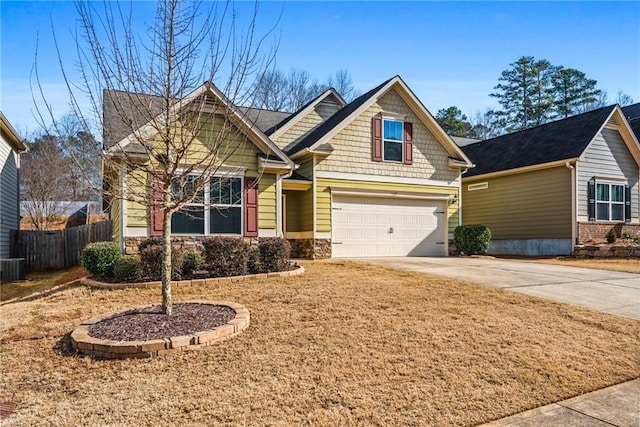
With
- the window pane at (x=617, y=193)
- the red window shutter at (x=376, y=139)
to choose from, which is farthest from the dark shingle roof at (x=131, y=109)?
the window pane at (x=617, y=193)

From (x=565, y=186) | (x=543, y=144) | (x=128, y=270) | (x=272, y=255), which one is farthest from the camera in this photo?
(x=543, y=144)

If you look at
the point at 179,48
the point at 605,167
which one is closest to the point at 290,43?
the point at 179,48

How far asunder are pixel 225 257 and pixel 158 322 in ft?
11.7

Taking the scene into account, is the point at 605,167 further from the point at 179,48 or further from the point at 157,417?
the point at 157,417

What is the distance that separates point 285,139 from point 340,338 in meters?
12.4

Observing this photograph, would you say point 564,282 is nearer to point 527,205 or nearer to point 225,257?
point 225,257

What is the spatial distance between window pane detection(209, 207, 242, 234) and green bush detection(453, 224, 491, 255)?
850 cm

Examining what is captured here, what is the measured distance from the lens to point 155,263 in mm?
8367

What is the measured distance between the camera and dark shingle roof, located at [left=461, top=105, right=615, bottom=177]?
16.4 metres

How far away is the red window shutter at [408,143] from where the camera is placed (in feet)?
49.3

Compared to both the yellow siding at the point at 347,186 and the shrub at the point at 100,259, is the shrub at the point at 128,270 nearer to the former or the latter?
the shrub at the point at 100,259

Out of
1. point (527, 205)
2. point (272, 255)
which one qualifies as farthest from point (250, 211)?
point (527, 205)

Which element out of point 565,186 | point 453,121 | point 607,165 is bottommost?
point 565,186

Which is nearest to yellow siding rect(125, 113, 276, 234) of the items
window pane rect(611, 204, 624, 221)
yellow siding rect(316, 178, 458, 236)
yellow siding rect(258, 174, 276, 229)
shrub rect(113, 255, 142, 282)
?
yellow siding rect(258, 174, 276, 229)
